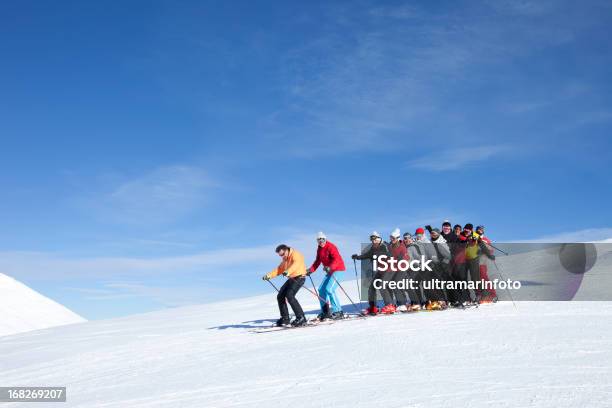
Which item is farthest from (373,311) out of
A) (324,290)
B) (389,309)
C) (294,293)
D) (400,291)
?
(294,293)

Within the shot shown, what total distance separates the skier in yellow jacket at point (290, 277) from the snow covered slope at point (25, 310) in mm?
25979

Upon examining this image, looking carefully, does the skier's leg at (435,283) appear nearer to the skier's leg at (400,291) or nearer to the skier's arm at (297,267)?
the skier's leg at (400,291)

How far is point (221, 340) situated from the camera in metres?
10.7

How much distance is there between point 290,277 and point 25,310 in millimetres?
29757

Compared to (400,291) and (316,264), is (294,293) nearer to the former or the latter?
(316,264)

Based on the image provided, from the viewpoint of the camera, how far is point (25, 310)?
1385 inches

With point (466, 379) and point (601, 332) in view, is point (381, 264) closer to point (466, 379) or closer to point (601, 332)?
point (601, 332)

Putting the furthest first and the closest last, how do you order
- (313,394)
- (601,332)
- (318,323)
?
(318,323), (601,332), (313,394)

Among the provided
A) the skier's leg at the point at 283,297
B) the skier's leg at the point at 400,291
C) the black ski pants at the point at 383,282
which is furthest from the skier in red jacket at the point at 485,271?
the skier's leg at the point at 283,297

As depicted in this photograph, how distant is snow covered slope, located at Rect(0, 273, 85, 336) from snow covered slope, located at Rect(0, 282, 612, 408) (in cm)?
2317

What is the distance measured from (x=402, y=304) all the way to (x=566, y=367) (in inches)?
256

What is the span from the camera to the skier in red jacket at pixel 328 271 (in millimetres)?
12195

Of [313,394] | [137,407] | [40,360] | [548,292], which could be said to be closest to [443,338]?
[313,394]

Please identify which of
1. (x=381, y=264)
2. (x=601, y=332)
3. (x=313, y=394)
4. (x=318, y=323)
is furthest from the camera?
(x=381, y=264)
